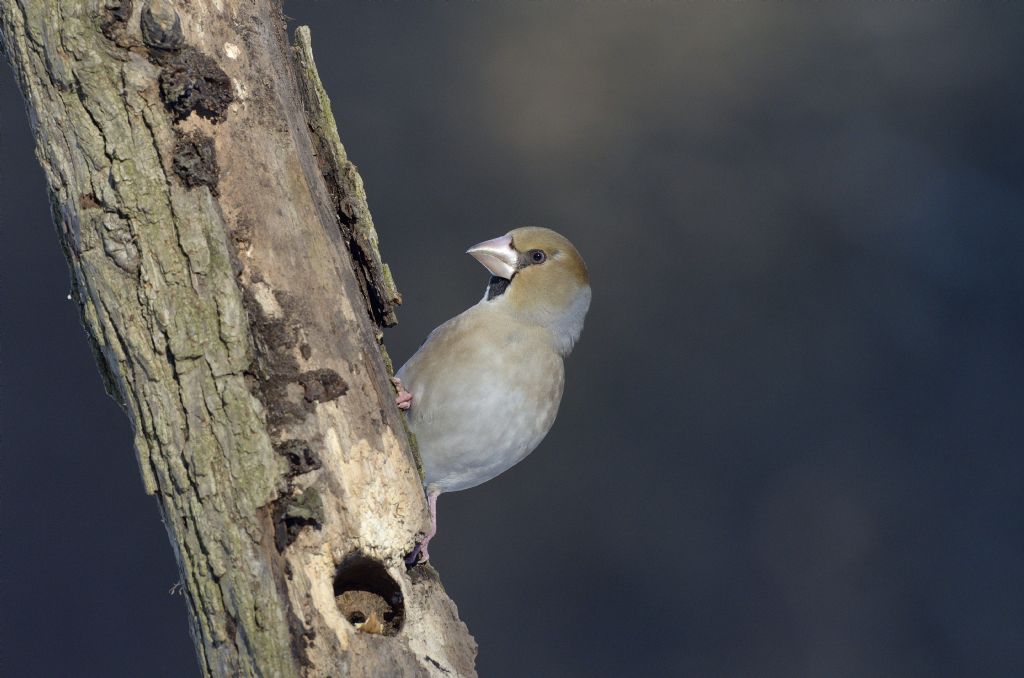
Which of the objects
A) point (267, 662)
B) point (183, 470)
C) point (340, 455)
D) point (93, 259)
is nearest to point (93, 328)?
point (93, 259)

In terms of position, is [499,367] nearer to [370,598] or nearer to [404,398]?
[404,398]

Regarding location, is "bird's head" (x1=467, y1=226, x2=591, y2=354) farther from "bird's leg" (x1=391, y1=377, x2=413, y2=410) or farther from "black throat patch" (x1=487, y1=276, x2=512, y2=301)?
"bird's leg" (x1=391, y1=377, x2=413, y2=410)

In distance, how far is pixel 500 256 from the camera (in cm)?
190

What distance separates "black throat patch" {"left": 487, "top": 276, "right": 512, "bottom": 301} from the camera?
6.33 feet

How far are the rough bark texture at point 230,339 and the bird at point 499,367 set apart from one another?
547 mm

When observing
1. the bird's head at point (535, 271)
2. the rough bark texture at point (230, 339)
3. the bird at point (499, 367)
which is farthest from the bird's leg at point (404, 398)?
the rough bark texture at point (230, 339)

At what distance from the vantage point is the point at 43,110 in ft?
3.91

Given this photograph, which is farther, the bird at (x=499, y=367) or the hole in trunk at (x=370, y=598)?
the bird at (x=499, y=367)

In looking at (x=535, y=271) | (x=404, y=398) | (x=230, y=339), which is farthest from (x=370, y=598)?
(x=535, y=271)

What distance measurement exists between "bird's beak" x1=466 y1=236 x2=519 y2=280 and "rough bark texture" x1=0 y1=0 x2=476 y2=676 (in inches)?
25.5

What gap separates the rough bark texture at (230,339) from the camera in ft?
3.71

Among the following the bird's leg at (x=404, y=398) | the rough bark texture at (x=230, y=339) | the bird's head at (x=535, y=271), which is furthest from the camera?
the bird's head at (x=535, y=271)

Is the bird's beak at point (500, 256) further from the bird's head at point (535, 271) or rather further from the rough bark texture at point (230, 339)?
the rough bark texture at point (230, 339)

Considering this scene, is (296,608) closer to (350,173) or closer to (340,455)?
(340,455)
